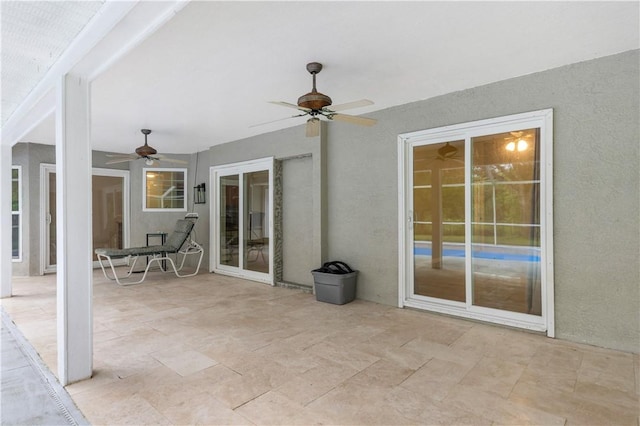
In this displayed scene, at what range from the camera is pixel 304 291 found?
5.14m

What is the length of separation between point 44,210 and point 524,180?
7.83 metres

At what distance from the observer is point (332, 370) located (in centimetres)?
260

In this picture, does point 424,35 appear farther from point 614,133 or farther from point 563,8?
point 614,133

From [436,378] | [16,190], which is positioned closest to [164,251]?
[16,190]

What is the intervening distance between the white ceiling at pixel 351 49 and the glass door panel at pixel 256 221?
5.98 ft

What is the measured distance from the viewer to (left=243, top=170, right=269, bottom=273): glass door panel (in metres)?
5.83

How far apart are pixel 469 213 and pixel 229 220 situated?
430cm

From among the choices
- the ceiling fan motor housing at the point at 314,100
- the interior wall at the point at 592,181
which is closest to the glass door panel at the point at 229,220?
the ceiling fan motor housing at the point at 314,100

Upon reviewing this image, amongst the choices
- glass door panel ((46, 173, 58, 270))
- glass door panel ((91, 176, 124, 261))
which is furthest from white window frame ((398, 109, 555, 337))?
glass door panel ((46, 173, 58, 270))

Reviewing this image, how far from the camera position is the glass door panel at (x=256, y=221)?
19.1ft

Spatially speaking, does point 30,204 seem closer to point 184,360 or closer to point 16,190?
point 16,190

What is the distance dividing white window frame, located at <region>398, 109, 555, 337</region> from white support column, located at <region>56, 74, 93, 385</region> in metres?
3.16

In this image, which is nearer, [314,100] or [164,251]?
[314,100]

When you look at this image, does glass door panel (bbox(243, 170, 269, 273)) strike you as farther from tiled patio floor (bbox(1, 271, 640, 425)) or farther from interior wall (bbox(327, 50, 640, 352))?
interior wall (bbox(327, 50, 640, 352))
